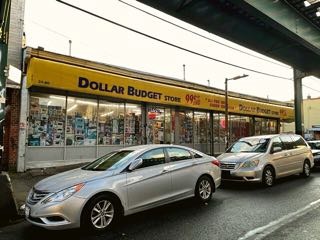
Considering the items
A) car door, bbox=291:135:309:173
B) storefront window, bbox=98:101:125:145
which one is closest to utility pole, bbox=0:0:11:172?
storefront window, bbox=98:101:125:145

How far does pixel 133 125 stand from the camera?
16828 millimetres

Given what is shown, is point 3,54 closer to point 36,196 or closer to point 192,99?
point 36,196

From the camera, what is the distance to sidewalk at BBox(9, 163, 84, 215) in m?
8.84

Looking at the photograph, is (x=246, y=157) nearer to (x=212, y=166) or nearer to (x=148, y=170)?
(x=212, y=166)

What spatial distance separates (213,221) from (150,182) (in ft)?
4.87

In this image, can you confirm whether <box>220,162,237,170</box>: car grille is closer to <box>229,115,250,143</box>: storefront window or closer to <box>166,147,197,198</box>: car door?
<box>166,147,197,198</box>: car door

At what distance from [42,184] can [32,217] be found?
0.71 metres

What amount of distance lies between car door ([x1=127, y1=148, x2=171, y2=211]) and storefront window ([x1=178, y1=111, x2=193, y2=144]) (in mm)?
11846

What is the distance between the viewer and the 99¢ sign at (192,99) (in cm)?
1823

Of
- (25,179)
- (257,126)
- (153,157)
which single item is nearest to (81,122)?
(25,179)

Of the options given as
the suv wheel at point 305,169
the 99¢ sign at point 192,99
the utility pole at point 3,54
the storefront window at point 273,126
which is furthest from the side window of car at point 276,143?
the storefront window at point 273,126

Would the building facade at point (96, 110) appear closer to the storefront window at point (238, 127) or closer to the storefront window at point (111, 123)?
the storefront window at point (111, 123)

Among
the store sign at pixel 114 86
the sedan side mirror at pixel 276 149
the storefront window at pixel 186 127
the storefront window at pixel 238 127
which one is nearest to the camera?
the sedan side mirror at pixel 276 149

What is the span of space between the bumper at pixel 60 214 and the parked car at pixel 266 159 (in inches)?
230
